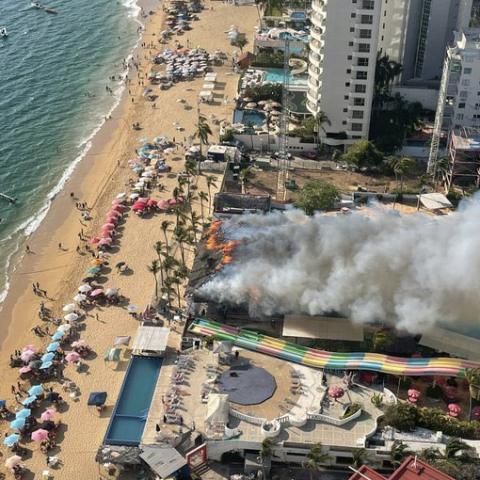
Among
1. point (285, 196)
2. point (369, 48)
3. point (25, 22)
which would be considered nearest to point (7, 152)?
point (285, 196)

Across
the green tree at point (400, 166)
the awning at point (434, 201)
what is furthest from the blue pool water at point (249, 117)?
the awning at point (434, 201)

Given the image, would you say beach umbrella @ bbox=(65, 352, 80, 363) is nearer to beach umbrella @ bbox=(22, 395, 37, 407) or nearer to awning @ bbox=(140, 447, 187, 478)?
beach umbrella @ bbox=(22, 395, 37, 407)

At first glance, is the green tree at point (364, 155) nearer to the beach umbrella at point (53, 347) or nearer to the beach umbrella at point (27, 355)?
the beach umbrella at point (53, 347)

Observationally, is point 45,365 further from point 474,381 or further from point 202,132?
point 202,132

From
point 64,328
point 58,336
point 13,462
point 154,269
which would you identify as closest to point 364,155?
point 154,269

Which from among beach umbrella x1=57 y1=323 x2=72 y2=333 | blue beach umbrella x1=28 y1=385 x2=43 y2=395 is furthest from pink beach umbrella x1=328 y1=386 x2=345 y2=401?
beach umbrella x1=57 y1=323 x2=72 y2=333

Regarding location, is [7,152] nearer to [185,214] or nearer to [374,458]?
[185,214]
